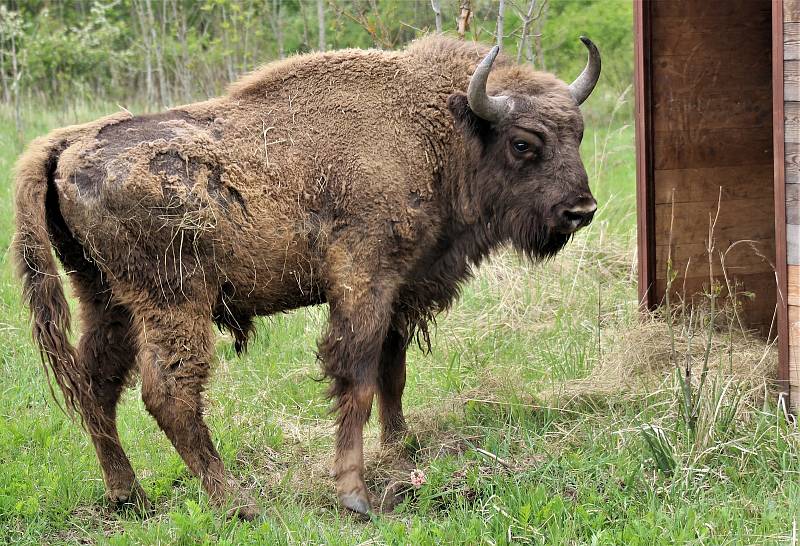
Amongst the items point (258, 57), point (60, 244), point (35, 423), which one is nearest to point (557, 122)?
point (60, 244)

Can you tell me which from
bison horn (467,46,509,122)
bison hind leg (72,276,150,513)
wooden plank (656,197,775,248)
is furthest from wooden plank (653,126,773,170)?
bison hind leg (72,276,150,513)

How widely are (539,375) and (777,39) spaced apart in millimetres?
2611

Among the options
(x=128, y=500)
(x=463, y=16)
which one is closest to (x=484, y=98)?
(x=463, y=16)

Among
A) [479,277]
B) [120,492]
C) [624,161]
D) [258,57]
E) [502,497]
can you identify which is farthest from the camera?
[258,57]

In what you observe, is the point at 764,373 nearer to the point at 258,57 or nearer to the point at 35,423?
the point at 35,423

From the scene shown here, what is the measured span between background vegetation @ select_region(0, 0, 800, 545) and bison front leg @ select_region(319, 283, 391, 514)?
7.5 inches

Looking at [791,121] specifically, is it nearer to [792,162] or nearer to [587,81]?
[792,162]

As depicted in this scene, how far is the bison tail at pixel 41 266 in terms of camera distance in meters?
4.39

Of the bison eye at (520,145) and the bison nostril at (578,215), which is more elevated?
the bison eye at (520,145)

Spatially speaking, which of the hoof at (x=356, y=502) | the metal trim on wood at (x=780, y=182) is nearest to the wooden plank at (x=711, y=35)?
the metal trim on wood at (x=780, y=182)

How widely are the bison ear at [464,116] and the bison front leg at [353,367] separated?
3.35 ft

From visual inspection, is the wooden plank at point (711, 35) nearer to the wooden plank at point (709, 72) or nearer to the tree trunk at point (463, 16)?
the wooden plank at point (709, 72)

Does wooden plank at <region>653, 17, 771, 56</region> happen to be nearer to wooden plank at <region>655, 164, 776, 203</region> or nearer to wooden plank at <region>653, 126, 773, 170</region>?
wooden plank at <region>653, 126, 773, 170</region>

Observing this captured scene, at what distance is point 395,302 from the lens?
16.6 feet
